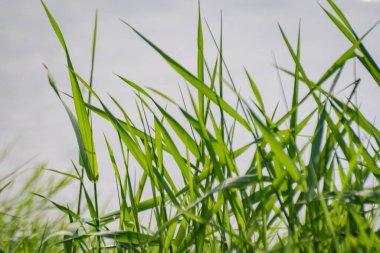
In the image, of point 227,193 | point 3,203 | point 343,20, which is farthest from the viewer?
point 3,203

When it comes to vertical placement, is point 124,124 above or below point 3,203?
below

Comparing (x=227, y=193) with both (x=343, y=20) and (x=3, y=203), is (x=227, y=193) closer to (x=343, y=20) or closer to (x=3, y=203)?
(x=343, y=20)

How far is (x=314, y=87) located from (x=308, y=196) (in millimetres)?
208

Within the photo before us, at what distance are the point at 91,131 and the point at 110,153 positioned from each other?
0.15ft

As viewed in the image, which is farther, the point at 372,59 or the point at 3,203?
the point at 3,203

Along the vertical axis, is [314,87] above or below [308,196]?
above

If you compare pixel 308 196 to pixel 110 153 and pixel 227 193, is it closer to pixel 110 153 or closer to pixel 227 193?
pixel 227 193

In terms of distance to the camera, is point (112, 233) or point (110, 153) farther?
point (110, 153)

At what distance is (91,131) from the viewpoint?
0.66m

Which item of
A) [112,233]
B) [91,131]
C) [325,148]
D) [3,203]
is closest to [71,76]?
[91,131]

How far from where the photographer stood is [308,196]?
1.39 ft

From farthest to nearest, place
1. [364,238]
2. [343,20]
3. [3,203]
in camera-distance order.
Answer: [3,203], [343,20], [364,238]

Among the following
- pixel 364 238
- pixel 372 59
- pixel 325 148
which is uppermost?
pixel 372 59

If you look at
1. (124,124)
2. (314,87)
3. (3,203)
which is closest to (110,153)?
(124,124)
